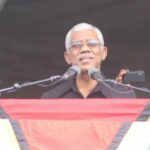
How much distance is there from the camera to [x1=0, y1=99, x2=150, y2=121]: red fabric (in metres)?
3.08

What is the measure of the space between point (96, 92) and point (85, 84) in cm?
8

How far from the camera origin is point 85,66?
3.53 meters

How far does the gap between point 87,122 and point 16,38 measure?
439 cm

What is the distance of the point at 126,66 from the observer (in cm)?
743

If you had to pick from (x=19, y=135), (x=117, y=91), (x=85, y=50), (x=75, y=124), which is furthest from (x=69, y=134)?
(x=85, y=50)

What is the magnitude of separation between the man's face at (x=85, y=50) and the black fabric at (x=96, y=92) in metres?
0.12

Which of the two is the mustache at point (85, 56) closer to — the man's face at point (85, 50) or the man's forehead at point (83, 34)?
the man's face at point (85, 50)

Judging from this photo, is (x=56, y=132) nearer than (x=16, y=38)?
Yes

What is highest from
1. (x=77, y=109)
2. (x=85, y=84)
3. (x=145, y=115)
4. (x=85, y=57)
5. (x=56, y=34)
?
(x=56, y=34)

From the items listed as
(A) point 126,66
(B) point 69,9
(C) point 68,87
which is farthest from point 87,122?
(A) point 126,66

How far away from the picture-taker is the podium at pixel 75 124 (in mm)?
2980

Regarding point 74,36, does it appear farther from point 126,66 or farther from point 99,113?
point 126,66

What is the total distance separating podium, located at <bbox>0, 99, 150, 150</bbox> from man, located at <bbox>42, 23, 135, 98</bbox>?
0.40 meters

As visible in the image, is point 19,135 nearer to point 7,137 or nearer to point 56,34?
point 7,137
